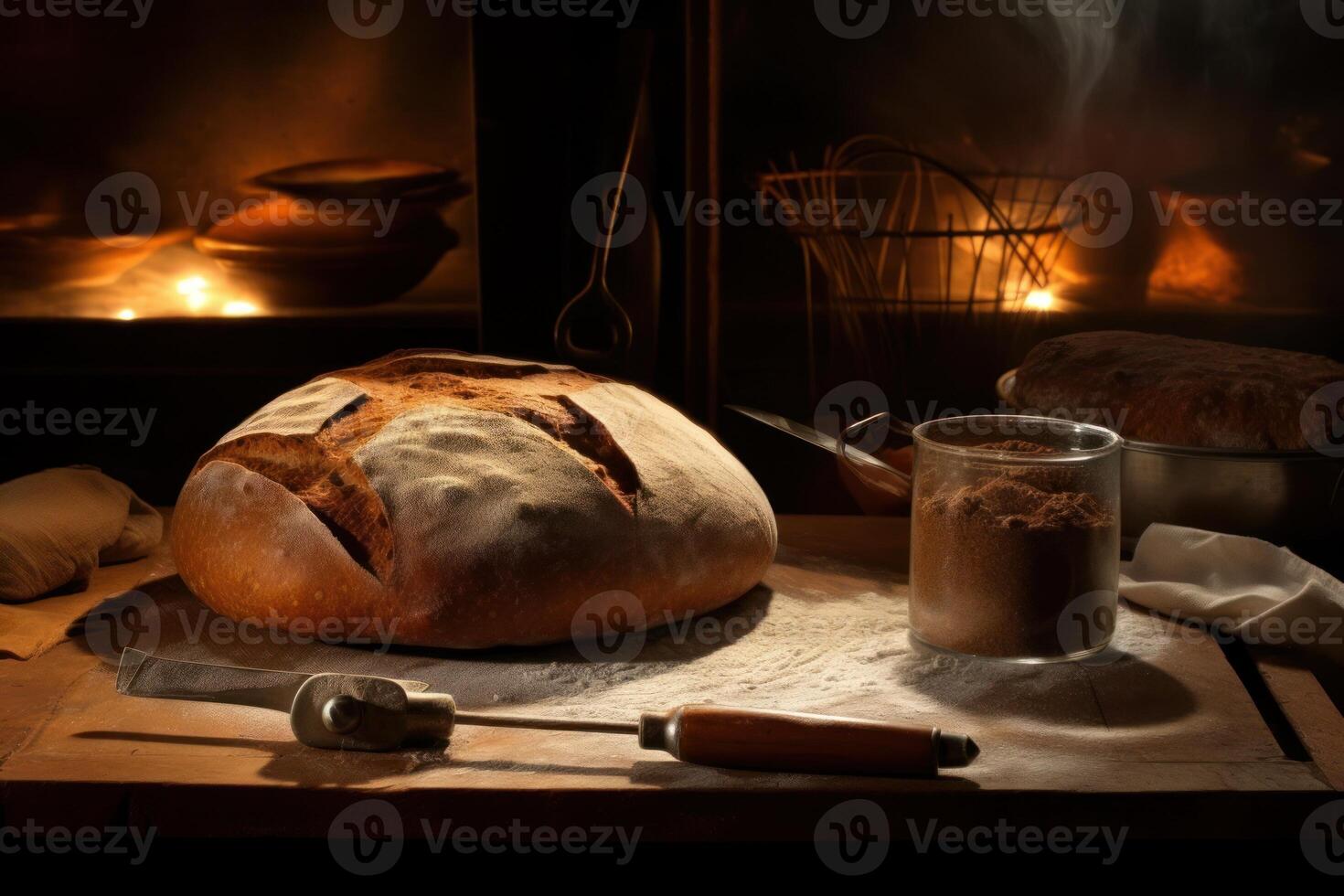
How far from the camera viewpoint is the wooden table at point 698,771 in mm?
997

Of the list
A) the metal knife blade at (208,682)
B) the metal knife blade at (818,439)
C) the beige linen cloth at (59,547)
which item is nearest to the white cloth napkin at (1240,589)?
the metal knife blade at (818,439)

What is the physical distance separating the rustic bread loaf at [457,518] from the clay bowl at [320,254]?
2.51 feet

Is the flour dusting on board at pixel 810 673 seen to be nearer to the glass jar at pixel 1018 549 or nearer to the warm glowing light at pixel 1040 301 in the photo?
the glass jar at pixel 1018 549

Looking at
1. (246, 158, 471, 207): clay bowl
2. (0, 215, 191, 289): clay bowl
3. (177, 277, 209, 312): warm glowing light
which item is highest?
(246, 158, 471, 207): clay bowl

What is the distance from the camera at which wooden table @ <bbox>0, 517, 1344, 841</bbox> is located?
39.3 inches

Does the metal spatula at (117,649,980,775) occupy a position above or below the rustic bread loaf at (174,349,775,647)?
below

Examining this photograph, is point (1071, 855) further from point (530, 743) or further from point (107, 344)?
point (107, 344)

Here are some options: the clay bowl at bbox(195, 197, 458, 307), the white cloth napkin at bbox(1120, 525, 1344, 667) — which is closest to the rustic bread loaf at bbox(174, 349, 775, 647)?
the white cloth napkin at bbox(1120, 525, 1344, 667)

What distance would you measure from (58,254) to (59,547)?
86cm

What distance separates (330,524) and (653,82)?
40.6 inches

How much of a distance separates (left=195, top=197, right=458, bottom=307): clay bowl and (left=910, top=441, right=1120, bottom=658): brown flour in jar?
1.16 meters

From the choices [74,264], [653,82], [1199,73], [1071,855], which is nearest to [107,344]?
[74,264]

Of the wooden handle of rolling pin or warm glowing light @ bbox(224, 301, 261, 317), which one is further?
warm glowing light @ bbox(224, 301, 261, 317)

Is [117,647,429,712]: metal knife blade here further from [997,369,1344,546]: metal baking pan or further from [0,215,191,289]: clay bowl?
[0,215,191,289]: clay bowl
